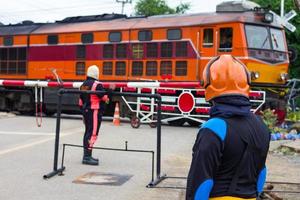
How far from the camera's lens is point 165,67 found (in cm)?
1873

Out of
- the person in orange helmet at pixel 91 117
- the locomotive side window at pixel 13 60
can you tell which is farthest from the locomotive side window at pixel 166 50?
the person in orange helmet at pixel 91 117

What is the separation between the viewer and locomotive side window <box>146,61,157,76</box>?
19.0 metres

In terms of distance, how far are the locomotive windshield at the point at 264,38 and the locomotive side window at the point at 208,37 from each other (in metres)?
1.12

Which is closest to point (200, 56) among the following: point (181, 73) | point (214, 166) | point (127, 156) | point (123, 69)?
point (181, 73)

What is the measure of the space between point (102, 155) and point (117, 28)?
30.5 feet

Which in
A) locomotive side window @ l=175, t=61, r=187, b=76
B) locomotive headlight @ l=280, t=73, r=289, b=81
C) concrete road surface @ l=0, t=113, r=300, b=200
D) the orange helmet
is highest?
locomotive side window @ l=175, t=61, r=187, b=76

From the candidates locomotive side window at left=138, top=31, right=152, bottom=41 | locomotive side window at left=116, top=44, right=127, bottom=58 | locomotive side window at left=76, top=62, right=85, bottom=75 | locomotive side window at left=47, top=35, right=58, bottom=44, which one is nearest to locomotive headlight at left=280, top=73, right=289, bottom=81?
locomotive side window at left=138, top=31, right=152, bottom=41

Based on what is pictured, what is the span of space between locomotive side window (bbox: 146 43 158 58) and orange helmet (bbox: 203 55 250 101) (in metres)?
15.8

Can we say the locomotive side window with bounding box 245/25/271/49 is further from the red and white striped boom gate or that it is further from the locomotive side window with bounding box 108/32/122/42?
the locomotive side window with bounding box 108/32/122/42

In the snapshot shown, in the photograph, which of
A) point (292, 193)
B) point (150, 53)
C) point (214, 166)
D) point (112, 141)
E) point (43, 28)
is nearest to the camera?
point (214, 166)

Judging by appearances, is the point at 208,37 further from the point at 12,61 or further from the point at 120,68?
the point at 12,61

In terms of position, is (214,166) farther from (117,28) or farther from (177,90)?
(117,28)

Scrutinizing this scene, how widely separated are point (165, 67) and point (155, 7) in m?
55.6

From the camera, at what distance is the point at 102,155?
1137cm
